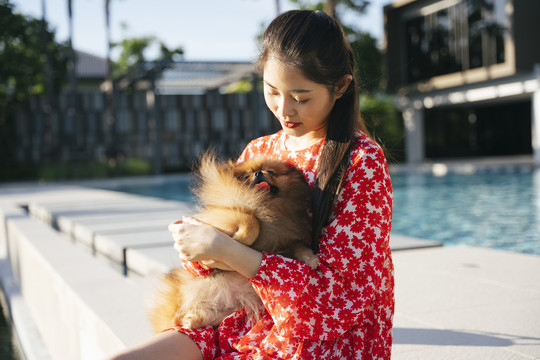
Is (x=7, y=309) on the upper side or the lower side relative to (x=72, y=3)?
lower

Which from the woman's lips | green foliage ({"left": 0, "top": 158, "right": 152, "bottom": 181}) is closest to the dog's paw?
the woman's lips

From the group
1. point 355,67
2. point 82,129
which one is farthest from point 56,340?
point 82,129

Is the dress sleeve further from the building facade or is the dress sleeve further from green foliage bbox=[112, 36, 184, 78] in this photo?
green foliage bbox=[112, 36, 184, 78]

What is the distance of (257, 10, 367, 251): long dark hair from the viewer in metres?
1.72

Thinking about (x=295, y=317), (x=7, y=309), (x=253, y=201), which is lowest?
(x=7, y=309)

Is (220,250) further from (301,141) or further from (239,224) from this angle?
(301,141)

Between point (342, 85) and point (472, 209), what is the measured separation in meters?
9.77

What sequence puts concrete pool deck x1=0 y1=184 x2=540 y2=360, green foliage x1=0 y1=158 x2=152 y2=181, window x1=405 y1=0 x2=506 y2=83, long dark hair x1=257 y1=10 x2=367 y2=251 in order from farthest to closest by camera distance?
window x1=405 y1=0 x2=506 y2=83 < green foliage x1=0 y1=158 x2=152 y2=181 < concrete pool deck x1=0 y1=184 x2=540 y2=360 < long dark hair x1=257 y1=10 x2=367 y2=251

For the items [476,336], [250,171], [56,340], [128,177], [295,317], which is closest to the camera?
[295,317]

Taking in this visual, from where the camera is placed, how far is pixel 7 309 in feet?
20.1

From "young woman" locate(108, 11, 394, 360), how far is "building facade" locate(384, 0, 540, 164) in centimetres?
2014

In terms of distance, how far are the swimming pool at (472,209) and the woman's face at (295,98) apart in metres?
2.70

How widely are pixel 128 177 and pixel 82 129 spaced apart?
18.0 feet

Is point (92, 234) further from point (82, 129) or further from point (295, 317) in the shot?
point (82, 129)
